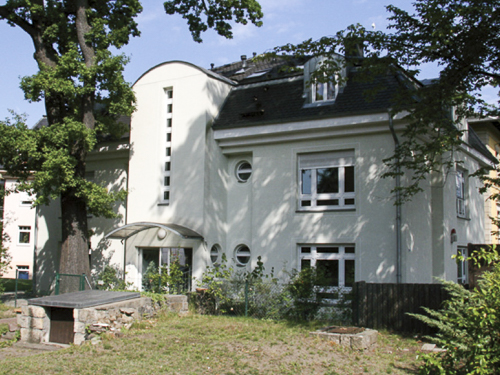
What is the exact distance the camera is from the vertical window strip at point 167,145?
59.1 ft

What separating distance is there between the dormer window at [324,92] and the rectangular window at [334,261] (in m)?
4.71

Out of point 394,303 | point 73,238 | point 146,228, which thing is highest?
point 146,228

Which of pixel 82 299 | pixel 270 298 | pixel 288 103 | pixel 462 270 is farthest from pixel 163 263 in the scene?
pixel 462 270

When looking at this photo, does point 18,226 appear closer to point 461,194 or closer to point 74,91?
point 74,91

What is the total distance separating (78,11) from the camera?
56.6 ft

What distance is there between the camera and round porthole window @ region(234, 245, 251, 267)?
55.9ft

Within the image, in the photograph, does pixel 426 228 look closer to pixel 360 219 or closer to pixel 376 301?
pixel 360 219

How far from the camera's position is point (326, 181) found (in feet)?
52.0

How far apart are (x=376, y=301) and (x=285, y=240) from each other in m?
4.46

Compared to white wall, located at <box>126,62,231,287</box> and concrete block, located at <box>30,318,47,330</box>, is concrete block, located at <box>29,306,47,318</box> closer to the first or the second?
concrete block, located at <box>30,318,47,330</box>

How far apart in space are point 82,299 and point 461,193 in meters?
13.6

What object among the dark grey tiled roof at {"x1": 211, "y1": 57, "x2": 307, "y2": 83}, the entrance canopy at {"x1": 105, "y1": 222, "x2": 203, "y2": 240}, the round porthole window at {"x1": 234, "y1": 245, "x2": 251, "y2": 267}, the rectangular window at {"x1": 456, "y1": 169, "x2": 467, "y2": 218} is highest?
the dark grey tiled roof at {"x1": 211, "y1": 57, "x2": 307, "y2": 83}

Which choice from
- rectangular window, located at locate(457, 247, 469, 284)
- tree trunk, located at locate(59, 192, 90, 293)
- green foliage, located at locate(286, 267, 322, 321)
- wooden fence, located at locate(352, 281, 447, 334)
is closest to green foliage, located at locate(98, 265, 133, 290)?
tree trunk, located at locate(59, 192, 90, 293)

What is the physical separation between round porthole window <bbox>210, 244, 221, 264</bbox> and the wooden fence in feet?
19.6
